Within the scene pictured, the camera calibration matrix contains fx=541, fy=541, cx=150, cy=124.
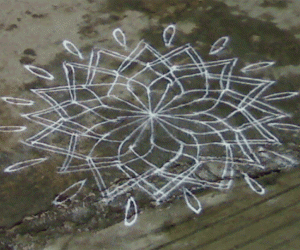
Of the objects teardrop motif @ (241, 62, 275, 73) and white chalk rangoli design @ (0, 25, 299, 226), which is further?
teardrop motif @ (241, 62, 275, 73)

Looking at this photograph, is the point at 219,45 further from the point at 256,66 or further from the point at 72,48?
the point at 72,48

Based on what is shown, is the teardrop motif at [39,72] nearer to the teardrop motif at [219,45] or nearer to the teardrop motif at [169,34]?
the teardrop motif at [169,34]

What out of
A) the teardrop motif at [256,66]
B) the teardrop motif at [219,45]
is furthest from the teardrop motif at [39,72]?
Result: the teardrop motif at [256,66]

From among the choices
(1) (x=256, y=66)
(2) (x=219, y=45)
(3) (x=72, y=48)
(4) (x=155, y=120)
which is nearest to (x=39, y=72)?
(3) (x=72, y=48)

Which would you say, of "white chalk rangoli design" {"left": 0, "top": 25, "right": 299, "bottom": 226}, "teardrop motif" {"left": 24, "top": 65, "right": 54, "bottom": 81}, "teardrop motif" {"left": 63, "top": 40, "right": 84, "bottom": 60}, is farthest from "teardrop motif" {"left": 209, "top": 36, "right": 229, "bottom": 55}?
"teardrop motif" {"left": 24, "top": 65, "right": 54, "bottom": 81}

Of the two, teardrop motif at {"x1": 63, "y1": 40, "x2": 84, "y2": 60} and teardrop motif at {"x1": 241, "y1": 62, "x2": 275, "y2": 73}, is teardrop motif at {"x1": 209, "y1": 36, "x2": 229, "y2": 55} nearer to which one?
teardrop motif at {"x1": 241, "y1": 62, "x2": 275, "y2": 73}

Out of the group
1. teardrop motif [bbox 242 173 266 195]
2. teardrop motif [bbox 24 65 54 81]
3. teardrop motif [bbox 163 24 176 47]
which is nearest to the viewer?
teardrop motif [bbox 242 173 266 195]

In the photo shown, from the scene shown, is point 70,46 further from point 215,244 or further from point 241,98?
point 215,244

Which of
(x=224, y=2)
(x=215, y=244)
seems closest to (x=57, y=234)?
(x=215, y=244)

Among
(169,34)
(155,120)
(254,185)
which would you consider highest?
(169,34)
